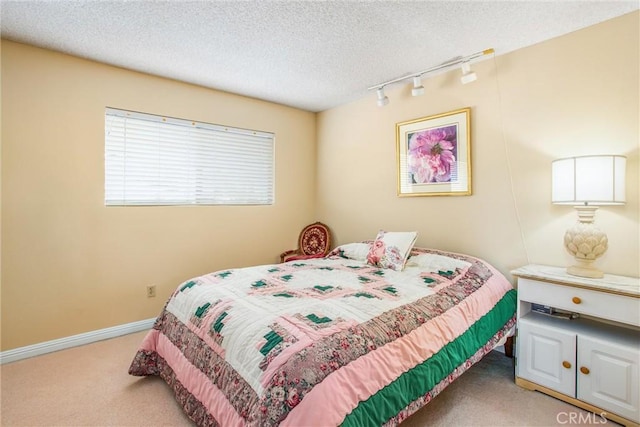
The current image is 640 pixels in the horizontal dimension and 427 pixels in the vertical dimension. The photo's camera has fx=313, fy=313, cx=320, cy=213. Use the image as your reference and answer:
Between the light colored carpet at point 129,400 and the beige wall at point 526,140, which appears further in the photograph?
the beige wall at point 526,140

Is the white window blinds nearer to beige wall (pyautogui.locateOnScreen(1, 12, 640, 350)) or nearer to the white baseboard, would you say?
beige wall (pyautogui.locateOnScreen(1, 12, 640, 350))

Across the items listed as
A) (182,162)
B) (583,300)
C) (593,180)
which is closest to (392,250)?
(583,300)

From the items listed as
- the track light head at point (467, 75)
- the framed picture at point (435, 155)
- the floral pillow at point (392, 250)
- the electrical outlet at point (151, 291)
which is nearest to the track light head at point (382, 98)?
the framed picture at point (435, 155)

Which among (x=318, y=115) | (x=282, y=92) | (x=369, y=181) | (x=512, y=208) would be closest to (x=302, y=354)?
(x=512, y=208)

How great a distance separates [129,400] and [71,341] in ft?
3.80

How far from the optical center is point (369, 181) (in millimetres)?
3604

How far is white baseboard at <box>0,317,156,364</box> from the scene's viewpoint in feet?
7.86

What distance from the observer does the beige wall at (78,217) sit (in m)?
2.40

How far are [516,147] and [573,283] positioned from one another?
45.0 inches

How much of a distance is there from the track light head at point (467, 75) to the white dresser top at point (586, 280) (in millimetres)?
1518

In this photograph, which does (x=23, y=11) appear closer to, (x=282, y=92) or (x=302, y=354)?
(x=282, y=92)

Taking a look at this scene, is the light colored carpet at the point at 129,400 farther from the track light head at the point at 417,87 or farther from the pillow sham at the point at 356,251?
the track light head at the point at 417,87

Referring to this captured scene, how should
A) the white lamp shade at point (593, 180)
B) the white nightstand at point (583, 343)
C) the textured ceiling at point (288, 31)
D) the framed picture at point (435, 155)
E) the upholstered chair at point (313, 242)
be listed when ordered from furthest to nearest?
the upholstered chair at point (313, 242) < the framed picture at point (435, 155) < the textured ceiling at point (288, 31) < the white lamp shade at point (593, 180) < the white nightstand at point (583, 343)

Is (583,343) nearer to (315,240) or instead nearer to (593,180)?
(593,180)
